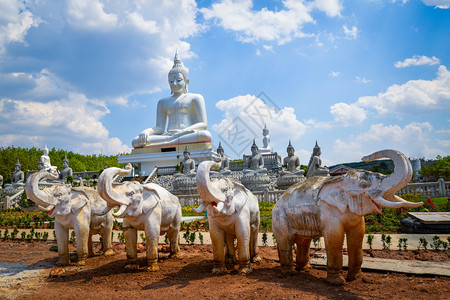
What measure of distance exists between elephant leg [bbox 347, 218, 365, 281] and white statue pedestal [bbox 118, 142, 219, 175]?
2450 cm

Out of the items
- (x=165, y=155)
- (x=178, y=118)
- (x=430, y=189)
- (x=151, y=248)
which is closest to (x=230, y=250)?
(x=151, y=248)

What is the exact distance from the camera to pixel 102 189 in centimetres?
560

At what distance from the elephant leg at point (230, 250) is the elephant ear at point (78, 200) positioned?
323 centimetres

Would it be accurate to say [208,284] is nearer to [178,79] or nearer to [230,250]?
[230,250]

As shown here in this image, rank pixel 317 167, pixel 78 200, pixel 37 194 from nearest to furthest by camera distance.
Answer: pixel 37 194 → pixel 78 200 → pixel 317 167

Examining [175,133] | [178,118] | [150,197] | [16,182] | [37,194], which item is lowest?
[150,197]

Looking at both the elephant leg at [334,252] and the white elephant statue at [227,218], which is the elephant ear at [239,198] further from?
the elephant leg at [334,252]

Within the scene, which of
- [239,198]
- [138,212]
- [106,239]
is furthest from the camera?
[106,239]

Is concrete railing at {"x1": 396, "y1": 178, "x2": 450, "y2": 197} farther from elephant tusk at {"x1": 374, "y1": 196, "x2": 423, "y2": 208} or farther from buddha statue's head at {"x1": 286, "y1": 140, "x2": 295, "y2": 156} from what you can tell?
elephant tusk at {"x1": 374, "y1": 196, "x2": 423, "y2": 208}

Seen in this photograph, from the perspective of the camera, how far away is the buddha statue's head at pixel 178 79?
33.1m

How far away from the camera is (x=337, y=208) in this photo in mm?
4887


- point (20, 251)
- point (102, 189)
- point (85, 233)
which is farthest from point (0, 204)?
point (102, 189)

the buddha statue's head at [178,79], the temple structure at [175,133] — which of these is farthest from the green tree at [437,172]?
the buddha statue's head at [178,79]

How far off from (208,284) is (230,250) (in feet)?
4.11
